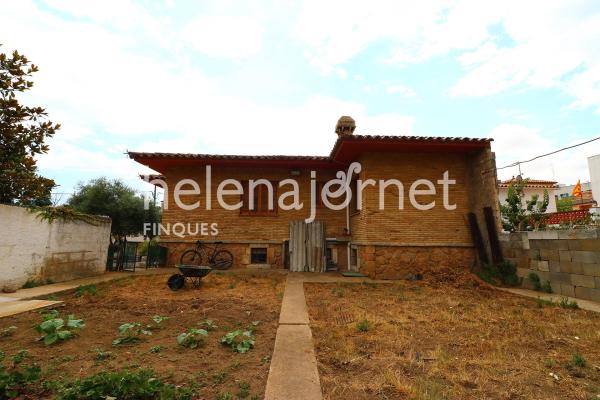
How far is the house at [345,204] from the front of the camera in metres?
8.77

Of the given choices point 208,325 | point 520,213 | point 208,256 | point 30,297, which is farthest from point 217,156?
point 520,213

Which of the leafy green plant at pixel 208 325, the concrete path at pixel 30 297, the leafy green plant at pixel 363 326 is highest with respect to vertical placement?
the concrete path at pixel 30 297

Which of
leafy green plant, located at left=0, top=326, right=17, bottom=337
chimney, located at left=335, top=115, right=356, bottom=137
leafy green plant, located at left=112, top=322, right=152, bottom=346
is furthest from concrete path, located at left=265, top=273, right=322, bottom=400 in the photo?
chimney, located at left=335, top=115, right=356, bottom=137

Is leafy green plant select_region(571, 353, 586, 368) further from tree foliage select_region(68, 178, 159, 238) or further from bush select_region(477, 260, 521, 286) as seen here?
tree foliage select_region(68, 178, 159, 238)

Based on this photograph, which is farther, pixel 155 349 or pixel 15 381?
pixel 155 349

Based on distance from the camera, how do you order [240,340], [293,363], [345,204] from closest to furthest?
[293,363] → [240,340] → [345,204]

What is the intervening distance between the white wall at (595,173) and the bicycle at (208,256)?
3000cm

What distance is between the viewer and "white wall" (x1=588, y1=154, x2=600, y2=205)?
2358 centimetres

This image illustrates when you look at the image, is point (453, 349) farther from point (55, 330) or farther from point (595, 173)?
point (595, 173)

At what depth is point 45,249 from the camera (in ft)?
22.1

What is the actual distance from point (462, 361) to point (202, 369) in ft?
8.52

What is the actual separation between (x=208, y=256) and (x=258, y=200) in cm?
279

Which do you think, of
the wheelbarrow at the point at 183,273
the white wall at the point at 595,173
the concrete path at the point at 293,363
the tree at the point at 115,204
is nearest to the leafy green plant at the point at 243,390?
the concrete path at the point at 293,363

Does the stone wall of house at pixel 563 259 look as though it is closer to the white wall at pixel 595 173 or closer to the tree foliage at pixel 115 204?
the tree foliage at pixel 115 204
